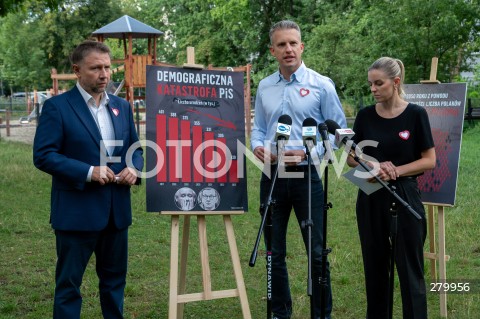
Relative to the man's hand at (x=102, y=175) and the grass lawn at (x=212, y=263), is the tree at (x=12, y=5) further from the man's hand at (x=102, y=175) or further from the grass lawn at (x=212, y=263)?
the man's hand at (x=102, y=175)

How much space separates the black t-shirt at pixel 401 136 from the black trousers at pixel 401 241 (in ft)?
0.62

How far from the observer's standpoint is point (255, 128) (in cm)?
502

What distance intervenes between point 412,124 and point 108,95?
2.06 metres

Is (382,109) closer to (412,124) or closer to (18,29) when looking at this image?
(412,124)

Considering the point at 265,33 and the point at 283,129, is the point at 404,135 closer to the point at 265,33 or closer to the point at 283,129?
the point at 283,129

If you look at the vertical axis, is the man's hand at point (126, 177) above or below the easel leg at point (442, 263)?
above

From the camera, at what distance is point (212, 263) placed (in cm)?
722

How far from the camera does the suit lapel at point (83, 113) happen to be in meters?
4.15

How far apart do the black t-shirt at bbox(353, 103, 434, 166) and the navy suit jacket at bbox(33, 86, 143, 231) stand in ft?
5.80

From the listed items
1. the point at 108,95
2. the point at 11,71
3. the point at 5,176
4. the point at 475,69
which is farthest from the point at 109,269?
the point at 11,71

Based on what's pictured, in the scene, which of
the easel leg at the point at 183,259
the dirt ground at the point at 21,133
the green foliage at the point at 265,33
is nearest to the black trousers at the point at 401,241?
the easel leg at the point at 183,259

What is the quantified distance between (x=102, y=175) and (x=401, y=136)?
197 cm

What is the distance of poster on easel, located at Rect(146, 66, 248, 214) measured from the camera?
4.80 metres

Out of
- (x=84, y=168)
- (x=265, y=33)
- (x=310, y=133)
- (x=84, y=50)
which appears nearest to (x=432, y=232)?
(x=310, y=133)
